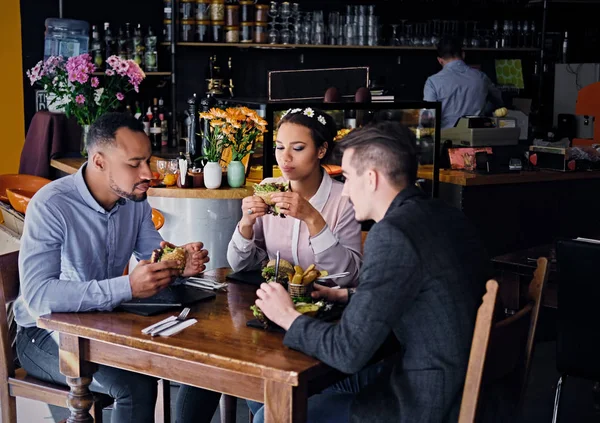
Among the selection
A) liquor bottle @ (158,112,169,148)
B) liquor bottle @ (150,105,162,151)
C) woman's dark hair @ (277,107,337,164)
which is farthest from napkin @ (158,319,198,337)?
liquor bottle @ (158,112,169,148)

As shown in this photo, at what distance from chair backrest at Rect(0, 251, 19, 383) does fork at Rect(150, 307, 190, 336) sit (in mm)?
686

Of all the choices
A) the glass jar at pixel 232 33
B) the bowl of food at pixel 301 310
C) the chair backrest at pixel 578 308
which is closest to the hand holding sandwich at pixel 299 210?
the bowl of food at pixel 301 310

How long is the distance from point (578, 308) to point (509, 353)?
2.96 ft

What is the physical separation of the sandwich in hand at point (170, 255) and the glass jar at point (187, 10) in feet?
14.4

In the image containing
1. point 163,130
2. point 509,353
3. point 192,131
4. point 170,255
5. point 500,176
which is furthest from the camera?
point 163,130

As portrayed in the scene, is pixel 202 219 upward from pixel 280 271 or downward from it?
downward

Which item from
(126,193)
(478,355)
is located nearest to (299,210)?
(126,193)

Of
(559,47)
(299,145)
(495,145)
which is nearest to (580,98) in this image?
(559,47)

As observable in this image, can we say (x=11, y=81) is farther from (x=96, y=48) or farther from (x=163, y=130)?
(x=163, y=130)

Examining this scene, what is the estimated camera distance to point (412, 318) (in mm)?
2146

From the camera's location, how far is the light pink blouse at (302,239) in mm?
3098

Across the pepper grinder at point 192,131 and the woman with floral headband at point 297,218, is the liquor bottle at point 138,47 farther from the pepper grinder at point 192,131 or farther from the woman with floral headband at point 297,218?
the woman with floral headband at point 297,218

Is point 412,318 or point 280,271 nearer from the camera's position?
point 412,318

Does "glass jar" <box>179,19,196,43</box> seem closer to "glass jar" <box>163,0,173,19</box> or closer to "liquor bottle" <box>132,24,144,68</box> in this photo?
"glass jar" <box>163,0,173,19</box>
